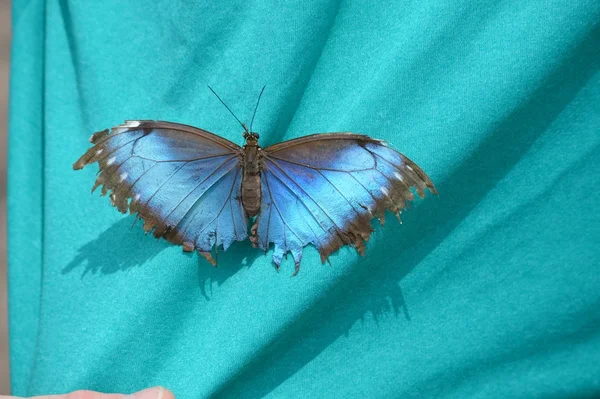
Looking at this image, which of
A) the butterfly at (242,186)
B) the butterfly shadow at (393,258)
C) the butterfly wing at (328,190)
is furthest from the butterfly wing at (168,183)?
the butterfly shadow at (393,258)

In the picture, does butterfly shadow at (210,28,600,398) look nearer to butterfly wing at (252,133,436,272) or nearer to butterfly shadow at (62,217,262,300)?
butterfly wing at (252,133,436,272)

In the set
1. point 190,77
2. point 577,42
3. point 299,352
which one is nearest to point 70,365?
point 299,352

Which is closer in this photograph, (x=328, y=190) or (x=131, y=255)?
(x=328, y=190)

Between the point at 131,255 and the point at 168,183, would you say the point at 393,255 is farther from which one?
the point at 131,255

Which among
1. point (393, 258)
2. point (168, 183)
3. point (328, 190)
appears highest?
point (168, 183)

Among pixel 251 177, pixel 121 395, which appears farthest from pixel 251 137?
pixel 121 395

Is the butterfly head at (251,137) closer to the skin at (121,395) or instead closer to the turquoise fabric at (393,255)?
the turquoise fabric at (393,255)

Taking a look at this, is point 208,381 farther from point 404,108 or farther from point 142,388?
point 404,108

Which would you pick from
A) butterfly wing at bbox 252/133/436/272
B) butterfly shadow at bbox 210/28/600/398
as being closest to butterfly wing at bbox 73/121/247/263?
butterfly wing at bbox 252/133/436/272
